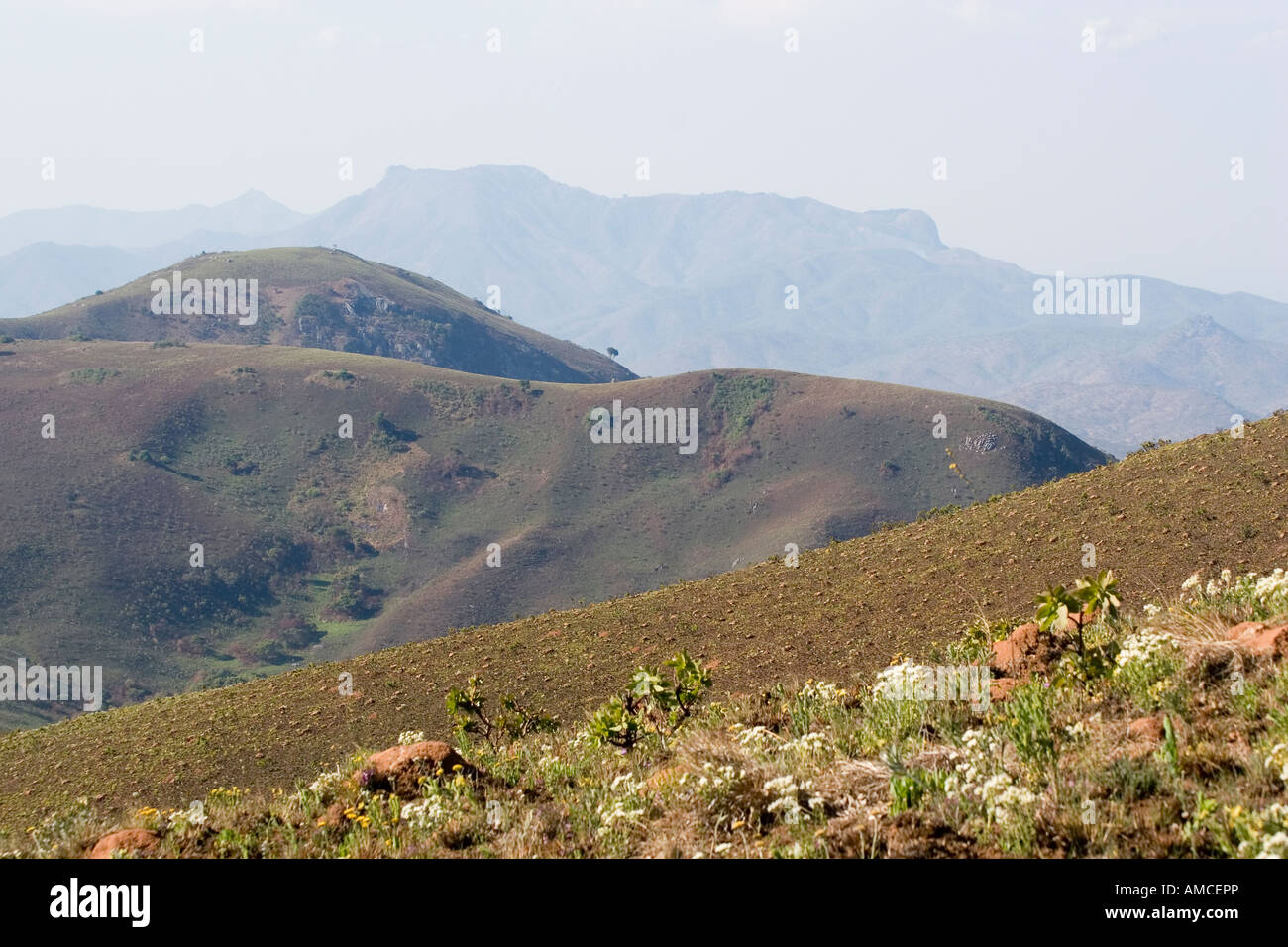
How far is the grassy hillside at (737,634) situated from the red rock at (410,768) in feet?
Result: 33.0

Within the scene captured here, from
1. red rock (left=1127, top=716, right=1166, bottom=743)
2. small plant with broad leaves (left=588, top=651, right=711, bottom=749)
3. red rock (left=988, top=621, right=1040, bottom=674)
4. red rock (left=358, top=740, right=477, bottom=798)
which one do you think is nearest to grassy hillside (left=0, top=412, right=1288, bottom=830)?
small plant with broad leaves (left=588, top=651, right=711, bottom=749)

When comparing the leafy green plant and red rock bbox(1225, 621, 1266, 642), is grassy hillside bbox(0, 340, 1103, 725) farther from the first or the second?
the leafy green plant

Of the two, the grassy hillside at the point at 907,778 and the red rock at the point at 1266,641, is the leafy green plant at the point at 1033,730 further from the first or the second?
the red rock at the point at 1266,641

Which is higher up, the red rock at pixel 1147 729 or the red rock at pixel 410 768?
the red rock at pixel 1147 729

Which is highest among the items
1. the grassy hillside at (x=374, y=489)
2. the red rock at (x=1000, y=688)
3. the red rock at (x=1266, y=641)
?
the grassy hillside at (x=374, y=489)

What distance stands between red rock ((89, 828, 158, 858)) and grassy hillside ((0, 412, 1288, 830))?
1092 cm

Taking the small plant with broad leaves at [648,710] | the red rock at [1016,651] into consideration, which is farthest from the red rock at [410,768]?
the red rock at [1016,651]

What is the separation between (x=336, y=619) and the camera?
83500 millimetres

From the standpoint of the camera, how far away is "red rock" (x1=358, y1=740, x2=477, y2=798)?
8.06 metres

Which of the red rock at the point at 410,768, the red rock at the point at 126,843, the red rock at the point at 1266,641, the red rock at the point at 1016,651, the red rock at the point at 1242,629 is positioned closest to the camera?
the red rock at the point at 1266,641

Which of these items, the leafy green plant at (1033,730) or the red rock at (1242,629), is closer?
the leafy green plant at (1033,730)

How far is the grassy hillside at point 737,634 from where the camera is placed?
20.0m

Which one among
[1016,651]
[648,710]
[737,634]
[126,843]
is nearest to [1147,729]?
[1016,651]
